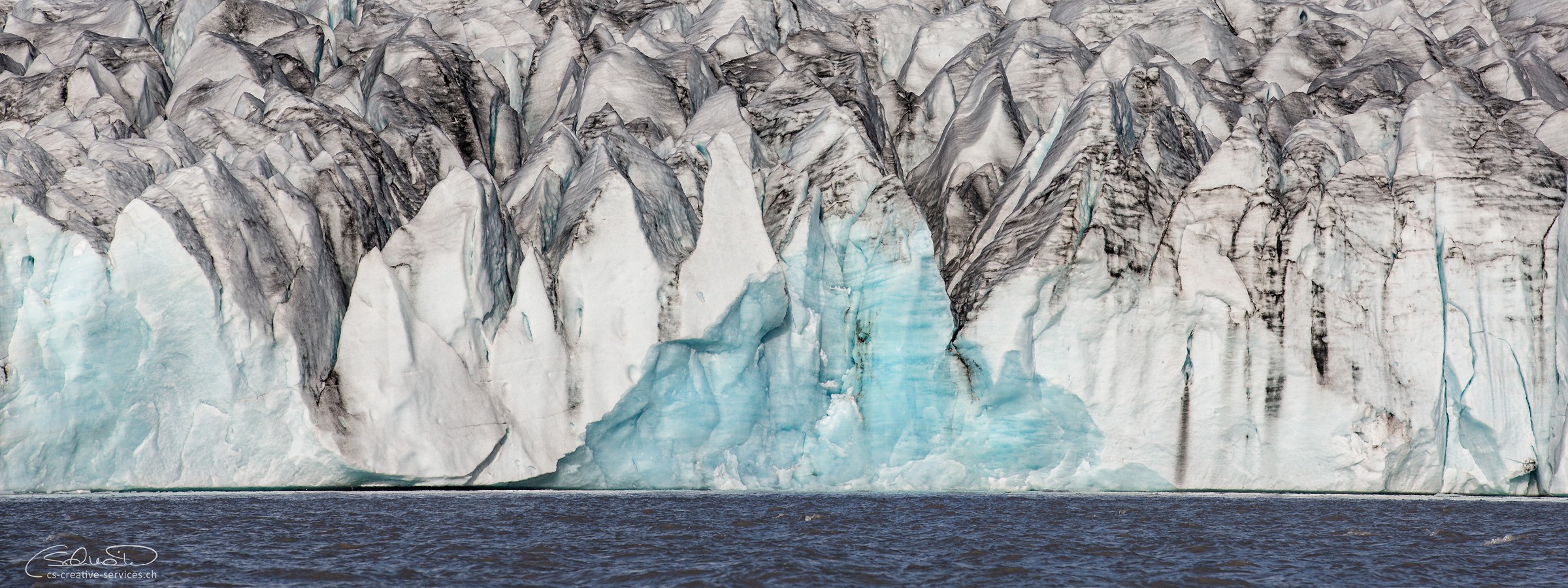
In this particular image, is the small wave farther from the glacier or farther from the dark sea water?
the glacier

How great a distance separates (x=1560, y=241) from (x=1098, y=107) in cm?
956

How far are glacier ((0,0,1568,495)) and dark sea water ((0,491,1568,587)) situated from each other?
128 cm

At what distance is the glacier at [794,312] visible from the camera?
25.2m

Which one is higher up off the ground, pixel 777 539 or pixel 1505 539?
pixel 1505 539

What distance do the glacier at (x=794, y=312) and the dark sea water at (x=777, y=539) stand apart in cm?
128

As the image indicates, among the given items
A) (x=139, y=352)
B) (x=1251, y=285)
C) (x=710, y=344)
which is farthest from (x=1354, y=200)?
(x=139, y=352)

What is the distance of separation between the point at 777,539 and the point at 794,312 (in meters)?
8.52
